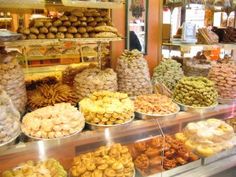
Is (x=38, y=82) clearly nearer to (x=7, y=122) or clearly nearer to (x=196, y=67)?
(x=7, y=122)

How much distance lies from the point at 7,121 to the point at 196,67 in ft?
6.92

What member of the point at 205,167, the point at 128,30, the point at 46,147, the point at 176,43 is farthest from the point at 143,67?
the point at 46,147

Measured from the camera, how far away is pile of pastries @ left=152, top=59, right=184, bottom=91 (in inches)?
111

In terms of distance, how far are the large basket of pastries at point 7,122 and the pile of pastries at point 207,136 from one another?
4.37 feet

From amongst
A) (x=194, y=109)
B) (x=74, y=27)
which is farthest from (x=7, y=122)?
(x=194, y=109)

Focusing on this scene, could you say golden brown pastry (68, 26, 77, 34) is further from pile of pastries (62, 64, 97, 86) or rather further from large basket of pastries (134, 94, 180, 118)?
large basket of pastries (134, 94, 180, 118)

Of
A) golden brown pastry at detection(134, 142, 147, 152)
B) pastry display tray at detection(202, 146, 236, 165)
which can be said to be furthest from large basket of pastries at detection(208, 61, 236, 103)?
golden brown pastry at detection(134, 142, 147, 152)

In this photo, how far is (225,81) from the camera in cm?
263

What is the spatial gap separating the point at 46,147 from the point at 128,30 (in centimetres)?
163

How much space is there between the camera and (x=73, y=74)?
274cm

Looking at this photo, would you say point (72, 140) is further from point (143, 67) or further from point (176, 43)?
point (176, 43)

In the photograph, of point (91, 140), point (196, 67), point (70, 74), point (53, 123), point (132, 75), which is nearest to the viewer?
point (53, 123)

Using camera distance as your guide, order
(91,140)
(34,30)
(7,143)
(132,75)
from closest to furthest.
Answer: (7,143), (91,140), (34,30), (132,75)

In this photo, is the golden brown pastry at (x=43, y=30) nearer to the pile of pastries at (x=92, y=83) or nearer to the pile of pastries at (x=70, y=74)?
the pile of pastries at (x=92, y=83)
